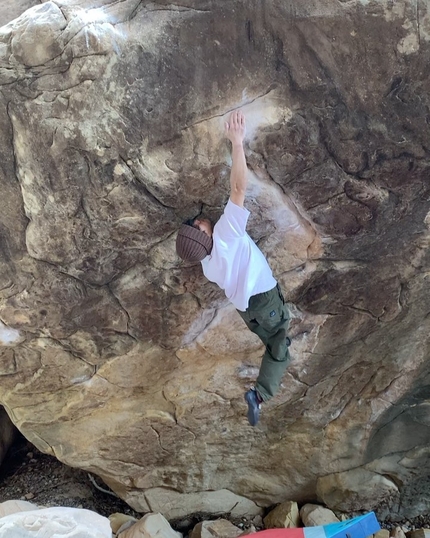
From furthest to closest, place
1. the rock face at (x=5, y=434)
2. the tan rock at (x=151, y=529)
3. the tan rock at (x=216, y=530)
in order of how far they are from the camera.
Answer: the rock face at (x=5, y=434) < the tan rock at (x=216, y=530) < the tan rock at (x=151, y=529)

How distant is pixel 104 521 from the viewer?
9.03 feet

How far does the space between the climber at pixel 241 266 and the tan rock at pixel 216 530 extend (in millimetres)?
1388

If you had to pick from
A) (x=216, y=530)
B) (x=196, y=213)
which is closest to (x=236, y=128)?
(x=196, y=213)

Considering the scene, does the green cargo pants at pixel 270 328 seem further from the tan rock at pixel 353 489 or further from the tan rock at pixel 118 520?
the tan rock at pixel 118 520

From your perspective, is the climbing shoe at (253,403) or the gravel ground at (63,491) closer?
the climbing shoe at (253,403)

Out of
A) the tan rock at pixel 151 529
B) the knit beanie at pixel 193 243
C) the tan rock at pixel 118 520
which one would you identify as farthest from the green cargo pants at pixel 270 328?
the tan rock at pixel 118 520

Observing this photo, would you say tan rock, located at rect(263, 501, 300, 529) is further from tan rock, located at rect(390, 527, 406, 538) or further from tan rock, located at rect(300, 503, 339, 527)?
tan rock, located at rect(390, 527, 406, 538)

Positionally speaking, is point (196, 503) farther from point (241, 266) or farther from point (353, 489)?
point (241, 266)

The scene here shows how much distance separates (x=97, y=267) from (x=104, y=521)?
1.36 m

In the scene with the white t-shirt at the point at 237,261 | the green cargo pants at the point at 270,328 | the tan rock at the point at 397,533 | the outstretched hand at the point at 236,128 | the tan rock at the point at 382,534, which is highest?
the outstretched hand at the point at 236,128

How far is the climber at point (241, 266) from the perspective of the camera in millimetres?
2266

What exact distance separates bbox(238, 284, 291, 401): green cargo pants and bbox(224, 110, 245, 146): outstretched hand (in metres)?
0.76

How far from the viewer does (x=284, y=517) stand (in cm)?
377

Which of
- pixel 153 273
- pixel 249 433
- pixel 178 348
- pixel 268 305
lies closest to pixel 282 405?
pixel 249 433
